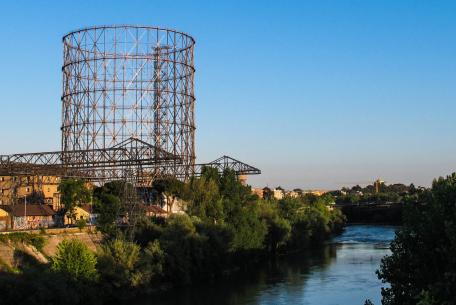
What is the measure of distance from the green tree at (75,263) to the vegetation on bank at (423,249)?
38.5 ft

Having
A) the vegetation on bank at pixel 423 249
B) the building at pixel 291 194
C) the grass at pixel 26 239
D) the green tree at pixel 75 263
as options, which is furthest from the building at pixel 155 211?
the vegetation on bank at pixel 423 249

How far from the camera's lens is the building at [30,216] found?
104 feet

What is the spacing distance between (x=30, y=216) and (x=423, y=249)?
25020 millimetres

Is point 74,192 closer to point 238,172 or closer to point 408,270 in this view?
point 238,172

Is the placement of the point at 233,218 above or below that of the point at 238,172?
below

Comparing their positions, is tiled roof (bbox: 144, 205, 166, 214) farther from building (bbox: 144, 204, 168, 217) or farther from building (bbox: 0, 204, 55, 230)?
building (bbox: 0, 204, 55, 230)

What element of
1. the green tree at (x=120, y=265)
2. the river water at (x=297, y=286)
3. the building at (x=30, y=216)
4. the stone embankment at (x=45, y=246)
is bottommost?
the river water at (x=297, y=286)

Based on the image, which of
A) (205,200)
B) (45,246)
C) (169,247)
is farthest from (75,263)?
(205,200)

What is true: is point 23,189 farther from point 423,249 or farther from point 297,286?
point 423,249

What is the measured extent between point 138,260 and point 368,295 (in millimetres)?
8615

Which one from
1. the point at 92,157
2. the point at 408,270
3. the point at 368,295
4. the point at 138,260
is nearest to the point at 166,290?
the point at 138,260

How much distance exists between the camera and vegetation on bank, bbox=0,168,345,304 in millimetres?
20984

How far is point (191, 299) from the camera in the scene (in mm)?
24047

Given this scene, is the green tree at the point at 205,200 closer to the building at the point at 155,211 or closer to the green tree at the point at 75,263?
the building at the point at 155,211
